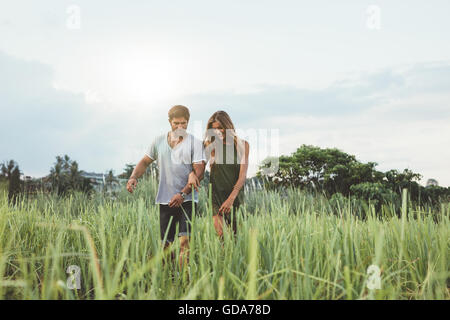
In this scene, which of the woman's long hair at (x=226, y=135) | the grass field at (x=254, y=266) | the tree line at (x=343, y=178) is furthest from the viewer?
the tree line at (x=343, y=178)

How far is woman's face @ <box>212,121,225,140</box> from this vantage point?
14.3 ft

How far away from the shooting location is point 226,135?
4434 millimetres

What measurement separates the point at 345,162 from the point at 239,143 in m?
7.99

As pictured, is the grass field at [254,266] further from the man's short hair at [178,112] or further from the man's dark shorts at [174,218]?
the man's short hair at [178,112]

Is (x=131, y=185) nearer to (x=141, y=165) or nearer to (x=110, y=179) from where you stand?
(x=141, y=165)

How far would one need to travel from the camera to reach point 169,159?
Answer: 3.88 m

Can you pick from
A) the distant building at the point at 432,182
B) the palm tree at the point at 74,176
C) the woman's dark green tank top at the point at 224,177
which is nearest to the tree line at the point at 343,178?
the distant building at the point at 432,182

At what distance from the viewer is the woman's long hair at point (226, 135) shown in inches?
172

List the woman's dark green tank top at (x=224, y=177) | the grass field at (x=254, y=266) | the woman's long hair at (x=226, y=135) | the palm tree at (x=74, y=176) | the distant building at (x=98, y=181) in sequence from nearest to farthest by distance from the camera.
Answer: the grass field at (x=254, y=266) → the woman's long hair at (x=226, y=135) → the woman's dark green tank top at (x=224, y=177) → the distant building at (x=98, y=181) → the palm tree at (x=74, y=176)

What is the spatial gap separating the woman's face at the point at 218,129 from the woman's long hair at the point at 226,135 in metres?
0.03

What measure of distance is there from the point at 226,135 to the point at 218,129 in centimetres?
12

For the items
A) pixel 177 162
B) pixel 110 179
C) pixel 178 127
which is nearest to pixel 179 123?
pixel 178 127
